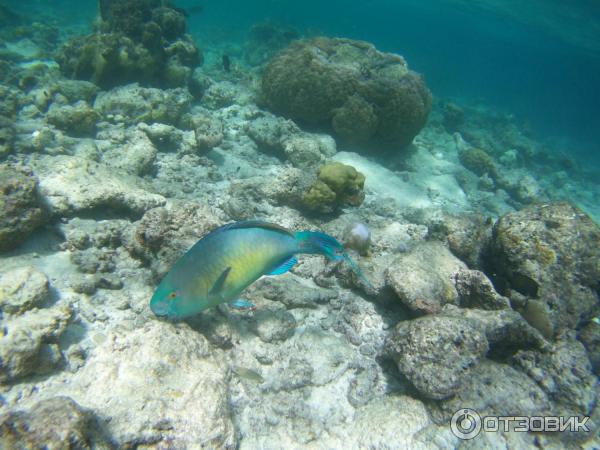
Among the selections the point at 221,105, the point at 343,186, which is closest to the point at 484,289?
the point at 343,186

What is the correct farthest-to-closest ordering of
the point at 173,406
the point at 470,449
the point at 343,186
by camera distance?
the point at 343,186
the point at 470,449
the point at 173,406

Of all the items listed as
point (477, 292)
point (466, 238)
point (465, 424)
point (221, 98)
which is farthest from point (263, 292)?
point (221, 98)

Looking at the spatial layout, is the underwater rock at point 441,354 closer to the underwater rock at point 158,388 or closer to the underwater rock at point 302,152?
the underwater rock at point 158,388

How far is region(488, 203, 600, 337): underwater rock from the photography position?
13.6ft

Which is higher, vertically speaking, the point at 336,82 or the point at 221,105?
the point at 336,82

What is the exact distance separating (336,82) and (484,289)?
665cm

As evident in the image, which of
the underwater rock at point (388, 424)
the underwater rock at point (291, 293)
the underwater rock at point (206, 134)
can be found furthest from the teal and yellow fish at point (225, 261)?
the underwater rock at point (206, 134)

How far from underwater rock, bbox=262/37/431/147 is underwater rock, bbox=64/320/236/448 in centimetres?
719

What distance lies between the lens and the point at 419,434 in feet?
10.2

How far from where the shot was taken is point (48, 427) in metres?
1.92

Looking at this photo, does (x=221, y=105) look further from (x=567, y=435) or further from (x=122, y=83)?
(x=567, y=435)

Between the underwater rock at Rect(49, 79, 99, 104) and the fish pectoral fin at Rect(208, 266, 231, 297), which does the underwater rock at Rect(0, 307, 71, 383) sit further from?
the underwater rock at Rect(49, 79, 99, 104)

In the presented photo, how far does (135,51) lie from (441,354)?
1031 cm

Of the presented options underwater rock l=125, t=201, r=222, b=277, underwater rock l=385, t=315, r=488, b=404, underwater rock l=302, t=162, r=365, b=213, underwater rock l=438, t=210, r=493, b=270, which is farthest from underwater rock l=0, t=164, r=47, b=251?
underwater rock l=438, t=210, r=493, b=270
